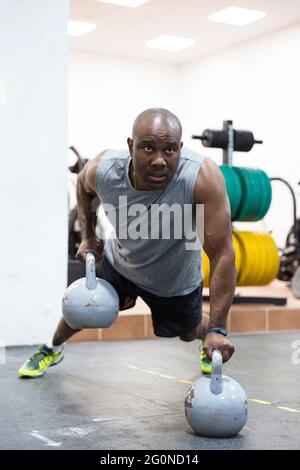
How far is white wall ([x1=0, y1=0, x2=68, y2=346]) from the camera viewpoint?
4004mm

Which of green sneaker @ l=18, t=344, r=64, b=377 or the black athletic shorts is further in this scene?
green sneaker @ l=18, t=344, r=64, b=377

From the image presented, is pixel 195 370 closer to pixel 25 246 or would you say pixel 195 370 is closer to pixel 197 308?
pixel 197 308

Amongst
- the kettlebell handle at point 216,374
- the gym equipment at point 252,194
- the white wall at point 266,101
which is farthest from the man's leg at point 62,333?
the white wall at point 266,101

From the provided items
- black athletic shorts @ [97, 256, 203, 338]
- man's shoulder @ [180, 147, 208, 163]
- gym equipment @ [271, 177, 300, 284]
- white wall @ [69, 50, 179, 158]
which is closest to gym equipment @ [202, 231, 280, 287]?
gym equipment @ [271, 177, 300, 284]

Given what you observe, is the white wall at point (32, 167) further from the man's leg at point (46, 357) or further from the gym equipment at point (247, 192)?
the gym equipment at point (247, 192)

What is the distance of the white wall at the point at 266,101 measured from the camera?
8.88 meters

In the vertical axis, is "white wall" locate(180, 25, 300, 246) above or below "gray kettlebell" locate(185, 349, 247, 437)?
above

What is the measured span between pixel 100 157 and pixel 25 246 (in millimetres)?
1414

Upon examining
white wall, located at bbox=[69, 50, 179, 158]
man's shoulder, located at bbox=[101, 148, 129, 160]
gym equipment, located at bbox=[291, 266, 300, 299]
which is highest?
white wall, located at bbox=[69, 50, 179, 158]

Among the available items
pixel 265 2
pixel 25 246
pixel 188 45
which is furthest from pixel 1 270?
pixel 188 45

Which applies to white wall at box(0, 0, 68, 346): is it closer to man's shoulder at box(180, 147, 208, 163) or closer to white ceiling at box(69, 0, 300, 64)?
man's shoulder at box(180, 147, 208, 163)

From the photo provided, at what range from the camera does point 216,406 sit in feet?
7.30

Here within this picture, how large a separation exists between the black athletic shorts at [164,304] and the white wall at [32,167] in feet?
3.85

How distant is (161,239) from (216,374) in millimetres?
583
